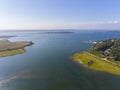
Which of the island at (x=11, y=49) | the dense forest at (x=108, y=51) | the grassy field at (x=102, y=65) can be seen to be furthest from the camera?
the island at (x=11, y=49)

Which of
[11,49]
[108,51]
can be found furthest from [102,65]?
[11,49]

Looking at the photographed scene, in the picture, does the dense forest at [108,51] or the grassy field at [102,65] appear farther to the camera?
the dense forest at [108,51]

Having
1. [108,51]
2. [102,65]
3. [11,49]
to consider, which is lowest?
[11,49]

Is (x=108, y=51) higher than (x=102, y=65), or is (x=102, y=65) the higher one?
(x=108, y=51)

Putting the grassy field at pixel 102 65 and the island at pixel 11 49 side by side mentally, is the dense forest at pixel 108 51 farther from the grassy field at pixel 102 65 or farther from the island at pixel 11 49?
the island at pixel 11 49

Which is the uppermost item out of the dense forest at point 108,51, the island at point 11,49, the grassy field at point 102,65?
the dense forest at point 108,51

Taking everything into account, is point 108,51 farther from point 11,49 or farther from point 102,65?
point 11,49

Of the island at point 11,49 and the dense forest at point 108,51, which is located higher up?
the dense forest at point 108,51

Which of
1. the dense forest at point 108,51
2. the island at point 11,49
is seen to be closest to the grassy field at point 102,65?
the dense forest at point 108,51

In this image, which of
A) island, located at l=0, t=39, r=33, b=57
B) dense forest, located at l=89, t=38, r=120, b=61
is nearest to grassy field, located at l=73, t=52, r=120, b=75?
dense forest, located at l=89, t=38, r=120, b=61

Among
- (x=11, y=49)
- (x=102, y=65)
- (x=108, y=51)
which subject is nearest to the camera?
(x=102, y=65)

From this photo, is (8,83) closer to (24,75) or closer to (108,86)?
(24,75)

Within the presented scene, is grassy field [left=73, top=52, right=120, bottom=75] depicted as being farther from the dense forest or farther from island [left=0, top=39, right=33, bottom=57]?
island [left=0, top=39, right=33, bottom=57]
